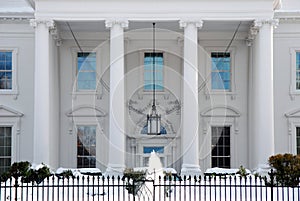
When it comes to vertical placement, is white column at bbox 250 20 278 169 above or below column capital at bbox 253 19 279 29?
below

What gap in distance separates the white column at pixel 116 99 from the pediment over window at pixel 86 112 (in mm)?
4063

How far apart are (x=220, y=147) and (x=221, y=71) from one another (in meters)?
Answer: 3.48

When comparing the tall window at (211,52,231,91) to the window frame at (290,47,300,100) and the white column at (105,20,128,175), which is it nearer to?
the window frame at (290,47,300,100)

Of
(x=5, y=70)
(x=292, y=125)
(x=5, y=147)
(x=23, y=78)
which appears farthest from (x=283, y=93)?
(x=5, y=147)

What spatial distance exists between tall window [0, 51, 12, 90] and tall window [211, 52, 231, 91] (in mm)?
9168

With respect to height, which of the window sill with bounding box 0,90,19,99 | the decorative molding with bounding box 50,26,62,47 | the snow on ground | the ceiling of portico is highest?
the ceiling of portico

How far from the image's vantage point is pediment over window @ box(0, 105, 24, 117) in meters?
28.4

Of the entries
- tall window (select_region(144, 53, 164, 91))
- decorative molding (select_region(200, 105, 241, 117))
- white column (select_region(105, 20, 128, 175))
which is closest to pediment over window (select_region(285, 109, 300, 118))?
decorative molding (select_region(200, 105, 241, 117))

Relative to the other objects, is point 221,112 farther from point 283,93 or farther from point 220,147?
point 283,93

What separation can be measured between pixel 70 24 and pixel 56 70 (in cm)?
234

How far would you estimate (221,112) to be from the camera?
95.9 ft

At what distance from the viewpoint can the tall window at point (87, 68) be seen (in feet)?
95.5

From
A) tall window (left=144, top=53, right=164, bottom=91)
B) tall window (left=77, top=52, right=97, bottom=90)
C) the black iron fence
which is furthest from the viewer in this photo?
tall window (left=144, top=53, right=164, bottom=91)

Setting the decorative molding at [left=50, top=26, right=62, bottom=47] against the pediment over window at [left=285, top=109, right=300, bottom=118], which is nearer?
the decorative molding at [left=50, top=26, right=62, bottom=47]
